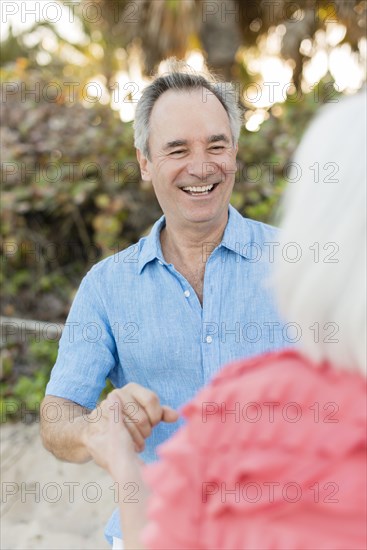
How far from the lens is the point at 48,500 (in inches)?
148

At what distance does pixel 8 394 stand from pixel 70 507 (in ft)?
4.21

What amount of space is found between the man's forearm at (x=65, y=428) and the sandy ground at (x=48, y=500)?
61.9 inches

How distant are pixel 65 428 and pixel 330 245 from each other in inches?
41.4

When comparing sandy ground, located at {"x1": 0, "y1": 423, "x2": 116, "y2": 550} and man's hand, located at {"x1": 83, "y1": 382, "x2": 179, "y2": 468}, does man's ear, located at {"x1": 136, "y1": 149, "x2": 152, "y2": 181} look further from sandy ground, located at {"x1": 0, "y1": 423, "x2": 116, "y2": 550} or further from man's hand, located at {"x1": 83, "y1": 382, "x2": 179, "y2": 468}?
sandy ground, located at {"x1": 0, "y1": 423, "x2": 116, "y2": 550}

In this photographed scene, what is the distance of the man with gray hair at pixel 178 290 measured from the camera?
2113 mm

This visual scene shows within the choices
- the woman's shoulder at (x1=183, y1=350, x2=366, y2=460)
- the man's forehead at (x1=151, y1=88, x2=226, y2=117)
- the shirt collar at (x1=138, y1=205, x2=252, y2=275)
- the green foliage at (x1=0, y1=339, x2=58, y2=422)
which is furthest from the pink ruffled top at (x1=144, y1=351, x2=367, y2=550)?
the green foliage at (x1=0, y1=339, x2=58, y2=422)

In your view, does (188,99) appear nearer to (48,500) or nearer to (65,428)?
(65,428)

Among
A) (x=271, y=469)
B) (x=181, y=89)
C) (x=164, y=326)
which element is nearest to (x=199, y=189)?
(x=181, y=89)

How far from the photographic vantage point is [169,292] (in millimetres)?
2195

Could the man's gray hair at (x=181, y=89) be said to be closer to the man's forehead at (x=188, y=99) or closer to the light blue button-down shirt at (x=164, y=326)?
the man's forehead at (x=188, y=99)

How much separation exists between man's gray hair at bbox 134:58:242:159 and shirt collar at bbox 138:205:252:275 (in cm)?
28

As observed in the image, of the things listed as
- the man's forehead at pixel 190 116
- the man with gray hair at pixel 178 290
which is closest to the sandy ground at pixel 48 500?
the man with gray hair at pixel 178 290

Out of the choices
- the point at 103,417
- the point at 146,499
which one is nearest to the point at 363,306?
the point at 146,499

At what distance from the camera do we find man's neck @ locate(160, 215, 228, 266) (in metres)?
2.25
